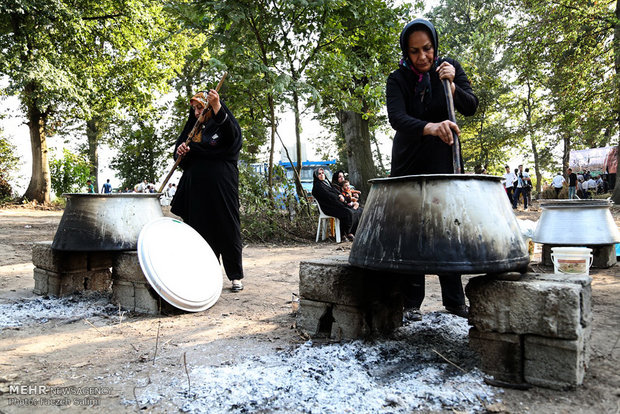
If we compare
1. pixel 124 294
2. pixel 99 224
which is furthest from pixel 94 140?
pixel 124 294

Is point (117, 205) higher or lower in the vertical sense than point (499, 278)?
higher

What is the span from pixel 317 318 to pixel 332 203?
5.65m

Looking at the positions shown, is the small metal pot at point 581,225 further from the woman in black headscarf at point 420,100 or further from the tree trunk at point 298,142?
the tree trunk at point 298,142

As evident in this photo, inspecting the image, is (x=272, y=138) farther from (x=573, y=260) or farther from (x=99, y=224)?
(x=573, y=260)

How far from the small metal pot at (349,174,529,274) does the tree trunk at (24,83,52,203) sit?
18495mm

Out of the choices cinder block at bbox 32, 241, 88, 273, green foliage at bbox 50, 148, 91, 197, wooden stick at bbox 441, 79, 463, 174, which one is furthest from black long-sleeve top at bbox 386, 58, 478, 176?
green foliage at bbox 50, 148, 91, 197

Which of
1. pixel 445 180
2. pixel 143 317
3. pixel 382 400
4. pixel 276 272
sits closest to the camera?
pixel 382 400

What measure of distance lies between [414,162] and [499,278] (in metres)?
0.87

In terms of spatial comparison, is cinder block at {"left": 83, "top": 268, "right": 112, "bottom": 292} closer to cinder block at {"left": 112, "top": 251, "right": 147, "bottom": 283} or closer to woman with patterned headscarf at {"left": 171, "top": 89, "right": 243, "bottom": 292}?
cinder block at {"left": 112, "top": 251, "right": 147, "bottom": 283}

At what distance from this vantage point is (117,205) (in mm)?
3838

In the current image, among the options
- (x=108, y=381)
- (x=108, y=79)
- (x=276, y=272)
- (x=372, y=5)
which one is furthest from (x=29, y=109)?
(x=108, y=381)

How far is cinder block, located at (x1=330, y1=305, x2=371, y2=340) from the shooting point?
257cm

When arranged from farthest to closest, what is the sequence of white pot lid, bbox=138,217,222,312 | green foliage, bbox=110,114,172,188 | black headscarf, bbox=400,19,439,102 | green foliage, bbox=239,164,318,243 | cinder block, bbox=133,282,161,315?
green foliage, bbox=110,114,172,188, green foliage, bbox=239,164,318,243, cinder block, bbox=133,282,161,315, white pot lid, bbox=138,217,222,312, black headscarf, bbox=400,19,439,102

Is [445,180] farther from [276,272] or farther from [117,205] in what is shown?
[276,272]
